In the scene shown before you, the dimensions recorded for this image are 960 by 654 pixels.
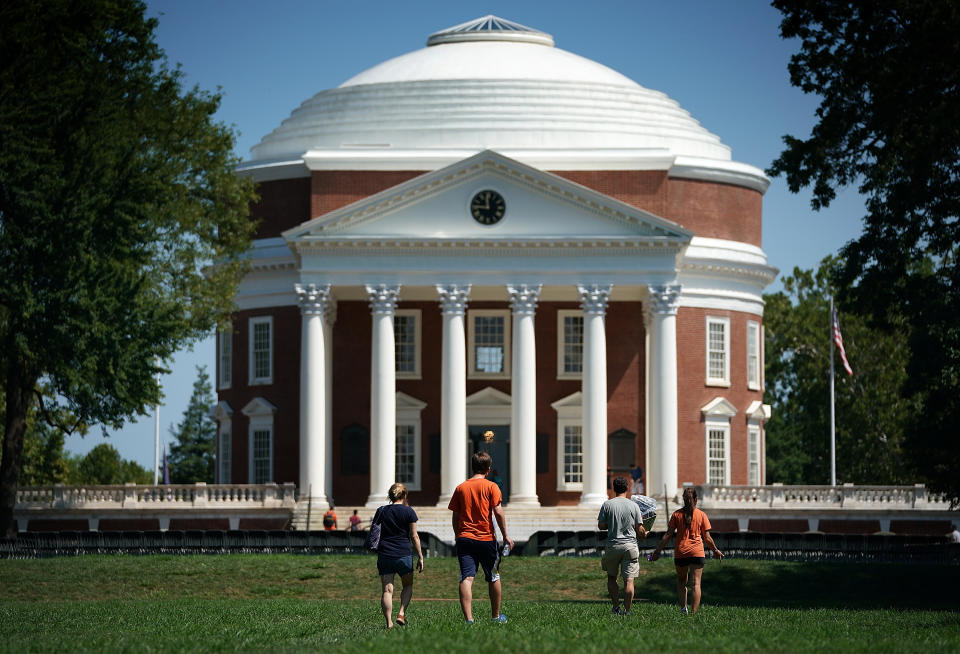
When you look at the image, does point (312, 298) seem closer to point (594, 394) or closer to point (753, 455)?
point (594, 394)

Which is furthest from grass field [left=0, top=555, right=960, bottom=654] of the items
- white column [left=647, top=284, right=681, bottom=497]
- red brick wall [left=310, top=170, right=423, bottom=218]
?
red brick wall [left=310, top=170, right=423, bottom=218]

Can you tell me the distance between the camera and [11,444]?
170 feet

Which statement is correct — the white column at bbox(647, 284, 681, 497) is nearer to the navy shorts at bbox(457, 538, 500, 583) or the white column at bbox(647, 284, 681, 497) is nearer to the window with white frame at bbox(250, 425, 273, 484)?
the window with white frame at bbox(250, 425, 273, 484)

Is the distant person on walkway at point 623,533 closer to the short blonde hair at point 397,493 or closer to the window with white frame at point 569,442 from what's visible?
the short blonde hair at point 397,493

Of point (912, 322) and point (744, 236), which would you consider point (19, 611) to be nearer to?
point (912, 322)

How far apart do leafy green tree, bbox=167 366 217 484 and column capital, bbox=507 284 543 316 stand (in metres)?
55.7

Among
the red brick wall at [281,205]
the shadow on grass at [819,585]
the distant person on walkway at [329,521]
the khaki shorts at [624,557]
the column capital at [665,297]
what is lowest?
the shadow on grass at [819,585]

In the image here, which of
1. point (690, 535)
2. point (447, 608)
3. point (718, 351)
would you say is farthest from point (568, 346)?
point (690, 535)

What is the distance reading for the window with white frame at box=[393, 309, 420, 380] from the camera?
6819 cm

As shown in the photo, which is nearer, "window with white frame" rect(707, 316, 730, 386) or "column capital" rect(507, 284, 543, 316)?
"column capital" rect(507, 284, 543, 316)

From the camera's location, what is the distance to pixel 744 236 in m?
73.8

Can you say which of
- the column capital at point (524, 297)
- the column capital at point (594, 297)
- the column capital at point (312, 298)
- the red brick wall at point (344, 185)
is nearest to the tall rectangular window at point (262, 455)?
the column capital at point (312, 298)

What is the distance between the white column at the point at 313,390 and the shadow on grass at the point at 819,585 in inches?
881

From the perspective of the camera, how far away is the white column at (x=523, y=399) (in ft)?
205
